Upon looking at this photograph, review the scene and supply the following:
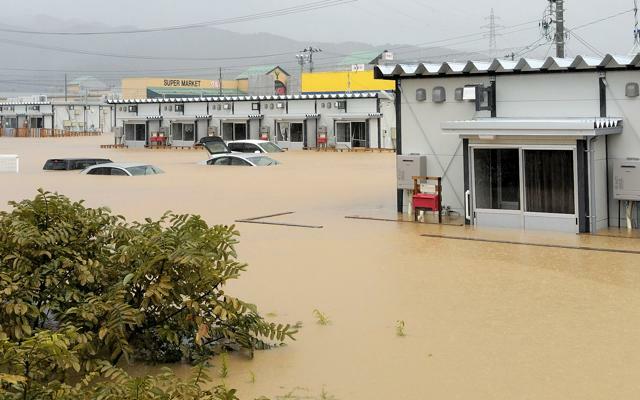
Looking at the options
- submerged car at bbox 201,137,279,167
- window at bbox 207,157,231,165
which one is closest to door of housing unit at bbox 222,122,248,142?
submerged car at bbox 201,137,279,167

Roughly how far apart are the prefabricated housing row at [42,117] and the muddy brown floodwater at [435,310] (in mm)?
85558

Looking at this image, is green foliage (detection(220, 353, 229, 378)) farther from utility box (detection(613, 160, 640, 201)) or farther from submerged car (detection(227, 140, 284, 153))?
submerged car (detection(227, 140, 284, 153))

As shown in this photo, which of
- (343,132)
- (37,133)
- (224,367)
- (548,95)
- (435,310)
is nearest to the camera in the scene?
(224,367)

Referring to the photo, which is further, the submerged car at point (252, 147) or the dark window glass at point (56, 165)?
the submerged car at point (252, 147)

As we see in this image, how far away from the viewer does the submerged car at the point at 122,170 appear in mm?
38125

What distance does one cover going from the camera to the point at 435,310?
37.1 ft

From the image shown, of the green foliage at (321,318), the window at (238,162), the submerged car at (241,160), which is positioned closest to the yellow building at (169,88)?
the submerged car at (241,160)

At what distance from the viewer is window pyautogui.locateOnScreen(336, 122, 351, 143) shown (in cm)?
6462

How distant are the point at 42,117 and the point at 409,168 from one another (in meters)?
90.6

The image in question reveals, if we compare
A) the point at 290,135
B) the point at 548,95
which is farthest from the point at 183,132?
the point at 548,95

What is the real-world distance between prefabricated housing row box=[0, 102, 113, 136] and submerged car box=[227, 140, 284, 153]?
49.2 m

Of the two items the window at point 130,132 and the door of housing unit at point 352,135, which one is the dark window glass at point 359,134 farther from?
the window at point 130,132

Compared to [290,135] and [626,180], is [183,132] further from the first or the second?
[626,180]

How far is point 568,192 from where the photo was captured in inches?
734
